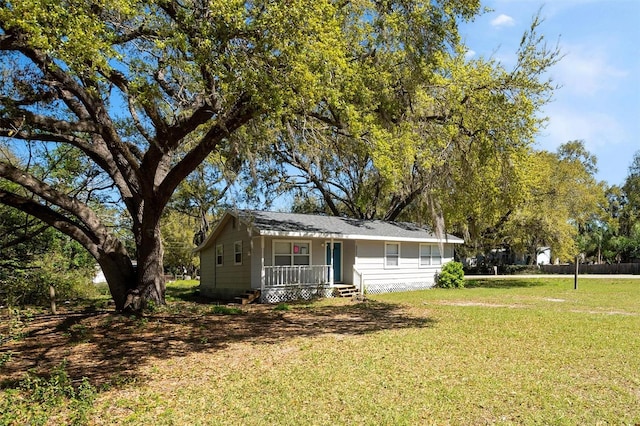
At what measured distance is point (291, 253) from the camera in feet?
59.6

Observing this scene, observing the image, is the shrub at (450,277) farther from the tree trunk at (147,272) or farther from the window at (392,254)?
the tree trunk at (147,272)

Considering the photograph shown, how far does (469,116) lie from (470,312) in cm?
552

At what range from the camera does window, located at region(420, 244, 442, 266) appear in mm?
22559

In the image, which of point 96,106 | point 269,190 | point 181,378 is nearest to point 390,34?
point 96,106

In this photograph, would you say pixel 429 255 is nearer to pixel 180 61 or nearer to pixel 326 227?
pixel 326 227

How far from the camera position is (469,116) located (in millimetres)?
11375

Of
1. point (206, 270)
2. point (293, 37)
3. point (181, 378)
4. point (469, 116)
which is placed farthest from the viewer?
point (206, 270)

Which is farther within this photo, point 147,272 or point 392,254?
point 392,254

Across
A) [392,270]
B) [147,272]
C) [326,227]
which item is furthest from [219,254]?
[392,270]

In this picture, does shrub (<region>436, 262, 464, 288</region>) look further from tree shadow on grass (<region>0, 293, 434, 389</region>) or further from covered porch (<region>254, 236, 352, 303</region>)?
tree shadow on grass (<region>0, 293, 434, 389</region>)

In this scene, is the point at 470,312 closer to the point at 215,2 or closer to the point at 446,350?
the point at 446,350

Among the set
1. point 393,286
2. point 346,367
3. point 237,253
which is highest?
point 237,253

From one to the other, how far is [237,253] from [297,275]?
2.81 metres

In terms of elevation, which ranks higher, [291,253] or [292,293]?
[291,253]
